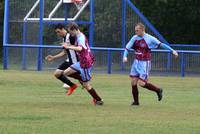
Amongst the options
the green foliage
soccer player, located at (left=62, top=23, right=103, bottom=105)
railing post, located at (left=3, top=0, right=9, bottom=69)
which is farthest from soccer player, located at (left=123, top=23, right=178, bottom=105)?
the green foliage

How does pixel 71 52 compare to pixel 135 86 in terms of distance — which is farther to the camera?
pixel 71 52

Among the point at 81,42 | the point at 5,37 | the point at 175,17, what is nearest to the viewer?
the point at 81,42

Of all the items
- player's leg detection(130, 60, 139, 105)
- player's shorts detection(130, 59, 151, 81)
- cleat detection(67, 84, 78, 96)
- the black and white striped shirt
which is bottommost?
cleat detection(67, 84, 78, 96)

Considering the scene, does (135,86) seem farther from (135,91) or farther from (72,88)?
(72,88)

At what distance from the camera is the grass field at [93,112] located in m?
11.0

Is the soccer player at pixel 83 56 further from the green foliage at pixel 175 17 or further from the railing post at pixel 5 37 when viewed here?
the green foliage at pixel 175 17

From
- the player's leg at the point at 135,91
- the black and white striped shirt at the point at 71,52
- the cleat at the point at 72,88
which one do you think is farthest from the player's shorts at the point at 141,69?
the cleat at the point at 72,88

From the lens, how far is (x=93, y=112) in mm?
13688

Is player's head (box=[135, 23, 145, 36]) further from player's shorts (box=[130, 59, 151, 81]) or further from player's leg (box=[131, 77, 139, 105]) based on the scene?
player's leg (box=[131, 77, 139, 105])

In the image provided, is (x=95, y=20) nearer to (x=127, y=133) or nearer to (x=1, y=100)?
(x=1, y=100)

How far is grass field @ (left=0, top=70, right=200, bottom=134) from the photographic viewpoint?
11.0 metres

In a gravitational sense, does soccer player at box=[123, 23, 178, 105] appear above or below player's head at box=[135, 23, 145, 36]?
below

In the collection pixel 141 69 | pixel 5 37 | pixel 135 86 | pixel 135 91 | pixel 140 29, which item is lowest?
pixel 135 91

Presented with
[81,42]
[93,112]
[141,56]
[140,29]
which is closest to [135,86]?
[141,56]
